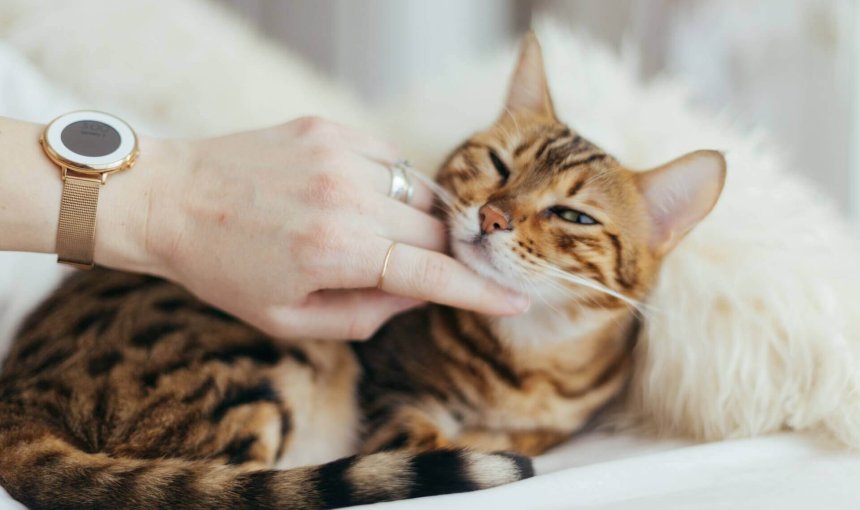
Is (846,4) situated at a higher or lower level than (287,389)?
higher

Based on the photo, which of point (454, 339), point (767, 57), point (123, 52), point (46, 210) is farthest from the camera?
point (767, 57)

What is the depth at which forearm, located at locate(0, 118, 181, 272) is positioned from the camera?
0.89 m

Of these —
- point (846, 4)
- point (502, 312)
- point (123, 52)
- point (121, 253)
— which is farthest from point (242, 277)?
point (846, 4)

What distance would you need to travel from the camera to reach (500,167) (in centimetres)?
105

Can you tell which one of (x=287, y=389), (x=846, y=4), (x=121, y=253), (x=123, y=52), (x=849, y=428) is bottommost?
(x=849, y=428)

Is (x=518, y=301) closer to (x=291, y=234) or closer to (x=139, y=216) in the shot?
(x=291, y=234)

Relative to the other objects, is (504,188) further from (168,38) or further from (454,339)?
(168,38)

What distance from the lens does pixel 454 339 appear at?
3.77ft

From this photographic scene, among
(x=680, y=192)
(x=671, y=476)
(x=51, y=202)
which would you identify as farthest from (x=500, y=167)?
(x=51, y=202)

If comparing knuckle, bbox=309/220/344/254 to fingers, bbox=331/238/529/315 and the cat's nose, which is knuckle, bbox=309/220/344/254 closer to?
fingers, bbox=331/238/529/315

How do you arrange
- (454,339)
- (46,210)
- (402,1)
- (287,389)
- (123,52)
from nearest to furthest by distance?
(46,210) < (287,389) < (454,339) < (123,52) < (402,1)

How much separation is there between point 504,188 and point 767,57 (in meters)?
1.21

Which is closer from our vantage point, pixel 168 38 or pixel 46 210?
pixel 46 210

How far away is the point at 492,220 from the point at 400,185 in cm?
14
